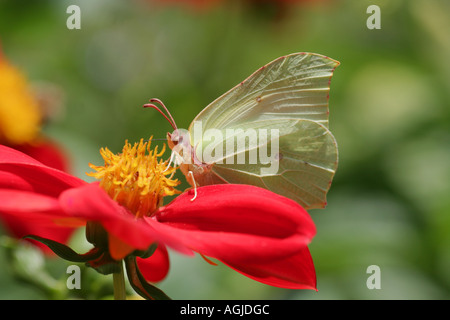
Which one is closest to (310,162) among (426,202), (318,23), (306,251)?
(306,251)

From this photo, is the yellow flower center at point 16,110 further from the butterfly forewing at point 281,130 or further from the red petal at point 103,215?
the red petal at point 103,215

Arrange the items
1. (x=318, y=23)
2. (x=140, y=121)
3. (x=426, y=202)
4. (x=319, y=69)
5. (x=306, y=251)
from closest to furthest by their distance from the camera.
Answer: (x=306, y=251) < (x=319, y=69) < (x=426, y=202) < (x=140, y=121) < (x=318, y=23)

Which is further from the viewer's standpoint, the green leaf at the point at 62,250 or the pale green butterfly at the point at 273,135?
the pale green butterfly at the point at 273,135

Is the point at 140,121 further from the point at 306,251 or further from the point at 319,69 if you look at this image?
the point at 306,251

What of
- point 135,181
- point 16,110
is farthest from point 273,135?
point 16,110

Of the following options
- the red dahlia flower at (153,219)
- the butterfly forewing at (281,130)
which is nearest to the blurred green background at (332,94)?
the butterfly forewing at (281,130)

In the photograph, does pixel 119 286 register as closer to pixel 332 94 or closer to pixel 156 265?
pixel 156 265
